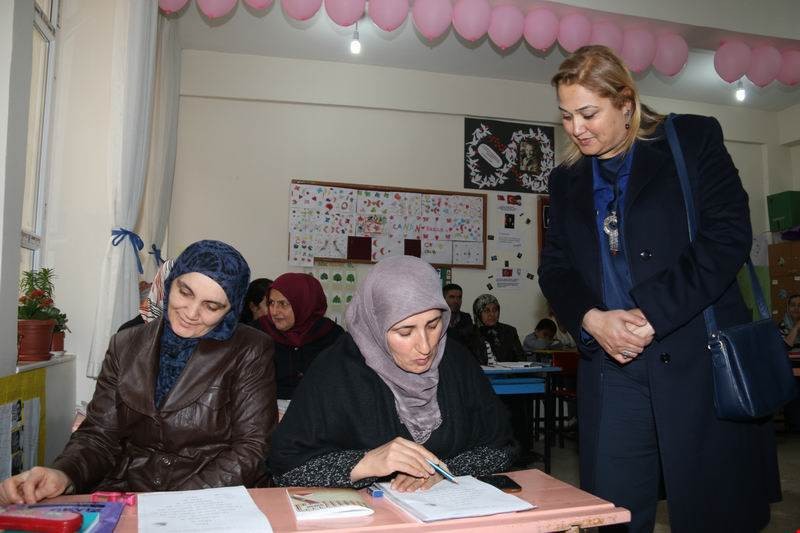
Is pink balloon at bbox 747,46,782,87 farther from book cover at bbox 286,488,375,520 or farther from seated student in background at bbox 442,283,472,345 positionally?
book cover at bbox 286,488,375,520

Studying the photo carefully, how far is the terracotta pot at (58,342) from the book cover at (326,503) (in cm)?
205

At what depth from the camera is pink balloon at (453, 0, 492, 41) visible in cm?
420

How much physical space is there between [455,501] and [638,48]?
4.22 meters

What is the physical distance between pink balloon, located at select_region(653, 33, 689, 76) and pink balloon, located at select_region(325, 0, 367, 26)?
2.22 meters

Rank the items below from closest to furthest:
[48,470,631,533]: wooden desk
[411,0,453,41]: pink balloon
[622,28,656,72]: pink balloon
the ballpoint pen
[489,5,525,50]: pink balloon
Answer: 1. [48,470,631,533]: wooden desk
2. the ballpoint pen
3. [411,0,453,41]: pink balloon
4. [489,5,525,50]: pink balloon
5. [622,28,656,72]: pink balloon

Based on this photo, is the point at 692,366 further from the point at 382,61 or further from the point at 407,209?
the point at 382,61

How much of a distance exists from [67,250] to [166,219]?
191 centimetres

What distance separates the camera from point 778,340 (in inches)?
56.7

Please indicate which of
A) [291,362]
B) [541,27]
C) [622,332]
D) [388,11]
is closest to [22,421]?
[291,362]

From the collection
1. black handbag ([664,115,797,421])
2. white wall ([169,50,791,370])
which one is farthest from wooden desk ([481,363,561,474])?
black handbag ([664,115,797,421])

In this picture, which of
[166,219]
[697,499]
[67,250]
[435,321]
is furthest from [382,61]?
[697,499]

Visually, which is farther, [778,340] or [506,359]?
[506,359]

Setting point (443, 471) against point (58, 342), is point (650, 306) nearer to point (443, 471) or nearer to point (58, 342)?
point (443, 471)

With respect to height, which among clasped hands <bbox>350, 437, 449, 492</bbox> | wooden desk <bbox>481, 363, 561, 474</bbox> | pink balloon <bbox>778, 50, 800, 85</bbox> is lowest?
wooden desk <bbox>481, 363, 561, 474</bbox>
